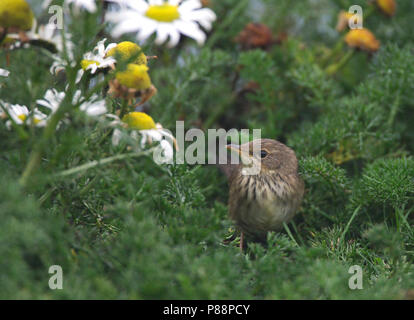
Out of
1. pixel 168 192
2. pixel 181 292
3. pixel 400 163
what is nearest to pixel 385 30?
pixel 400 163

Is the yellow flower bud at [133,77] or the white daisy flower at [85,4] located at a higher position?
the white daisy flower at [85,4]

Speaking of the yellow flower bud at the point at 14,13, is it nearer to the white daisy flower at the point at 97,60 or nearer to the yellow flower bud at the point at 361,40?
the white daisy flower at the point at 97,60

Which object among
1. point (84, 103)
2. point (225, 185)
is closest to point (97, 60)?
point (84, 103)

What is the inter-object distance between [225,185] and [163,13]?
120 cm

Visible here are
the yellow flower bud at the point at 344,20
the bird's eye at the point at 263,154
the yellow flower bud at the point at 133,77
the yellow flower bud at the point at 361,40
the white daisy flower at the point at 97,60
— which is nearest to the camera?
the yellow flower bud at the point at 133,77

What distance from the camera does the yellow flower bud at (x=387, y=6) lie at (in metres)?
2.80

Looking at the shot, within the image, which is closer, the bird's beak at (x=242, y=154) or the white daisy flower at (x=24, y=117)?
the white daisy flower at (x=24, y=117)

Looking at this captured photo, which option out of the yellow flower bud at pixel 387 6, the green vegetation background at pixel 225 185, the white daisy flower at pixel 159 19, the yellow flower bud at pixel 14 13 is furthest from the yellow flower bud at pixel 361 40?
the yellow flower bud at pixel 14 13

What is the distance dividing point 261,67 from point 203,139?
21.2 inches

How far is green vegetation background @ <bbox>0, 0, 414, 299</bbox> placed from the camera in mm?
1365

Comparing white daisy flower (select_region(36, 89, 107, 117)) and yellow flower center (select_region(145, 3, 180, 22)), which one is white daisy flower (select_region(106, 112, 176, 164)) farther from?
yellow flower center (select_region(145, 3, 180, 22))

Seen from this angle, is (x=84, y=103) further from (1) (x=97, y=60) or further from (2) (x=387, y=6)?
(2) (x=387, y=6)

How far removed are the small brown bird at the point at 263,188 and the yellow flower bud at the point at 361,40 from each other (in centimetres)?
82

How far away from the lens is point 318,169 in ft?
6.89
